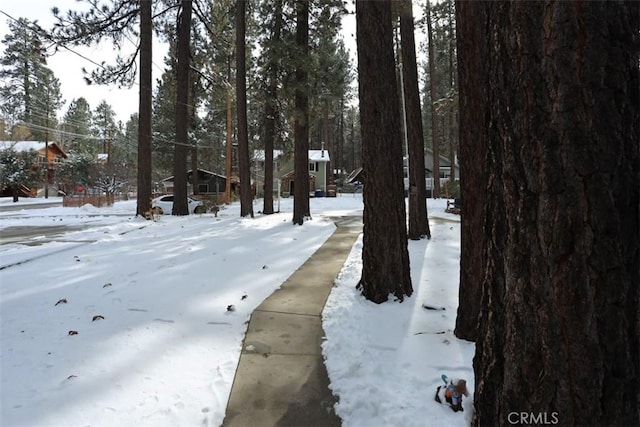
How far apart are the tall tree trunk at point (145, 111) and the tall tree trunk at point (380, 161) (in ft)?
42.6

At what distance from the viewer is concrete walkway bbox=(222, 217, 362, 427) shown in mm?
2443

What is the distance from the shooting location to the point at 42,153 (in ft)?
144

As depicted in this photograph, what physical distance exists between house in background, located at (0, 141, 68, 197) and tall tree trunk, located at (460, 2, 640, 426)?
4335 centimetres

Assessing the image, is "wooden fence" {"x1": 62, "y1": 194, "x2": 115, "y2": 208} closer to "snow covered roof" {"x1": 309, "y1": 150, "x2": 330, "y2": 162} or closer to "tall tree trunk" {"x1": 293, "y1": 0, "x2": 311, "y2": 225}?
"snow covered roof" {"x1": 309, "y1": 150, "x2": 330, "y2": 162}

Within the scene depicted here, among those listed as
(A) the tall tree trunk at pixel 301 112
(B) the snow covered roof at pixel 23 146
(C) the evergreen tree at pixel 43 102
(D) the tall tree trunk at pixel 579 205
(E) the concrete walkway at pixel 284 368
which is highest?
(C) the evergreen tree at pixel 43 102

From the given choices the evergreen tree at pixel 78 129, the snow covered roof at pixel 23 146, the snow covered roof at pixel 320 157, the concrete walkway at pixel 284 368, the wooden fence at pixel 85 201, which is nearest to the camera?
the concrete walkway at pixel 284 368

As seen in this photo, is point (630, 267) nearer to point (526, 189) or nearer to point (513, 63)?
point (526, 189)

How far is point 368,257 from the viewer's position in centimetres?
479

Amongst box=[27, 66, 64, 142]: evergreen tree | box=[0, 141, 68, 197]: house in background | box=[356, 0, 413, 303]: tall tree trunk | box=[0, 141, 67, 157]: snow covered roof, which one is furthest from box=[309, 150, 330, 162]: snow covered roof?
box=[356, 0, 413, 303]: tall tree trunk

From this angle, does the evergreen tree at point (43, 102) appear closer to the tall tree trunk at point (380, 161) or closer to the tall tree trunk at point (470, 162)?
the tall tree trunk at point (380, 161)

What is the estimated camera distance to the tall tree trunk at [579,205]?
1343mm

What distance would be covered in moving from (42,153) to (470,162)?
171 ft

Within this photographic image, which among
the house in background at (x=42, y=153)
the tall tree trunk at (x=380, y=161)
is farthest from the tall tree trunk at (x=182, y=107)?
the house in background at (x=42, y=153)

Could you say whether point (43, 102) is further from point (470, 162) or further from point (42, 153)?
point (470, 162)
